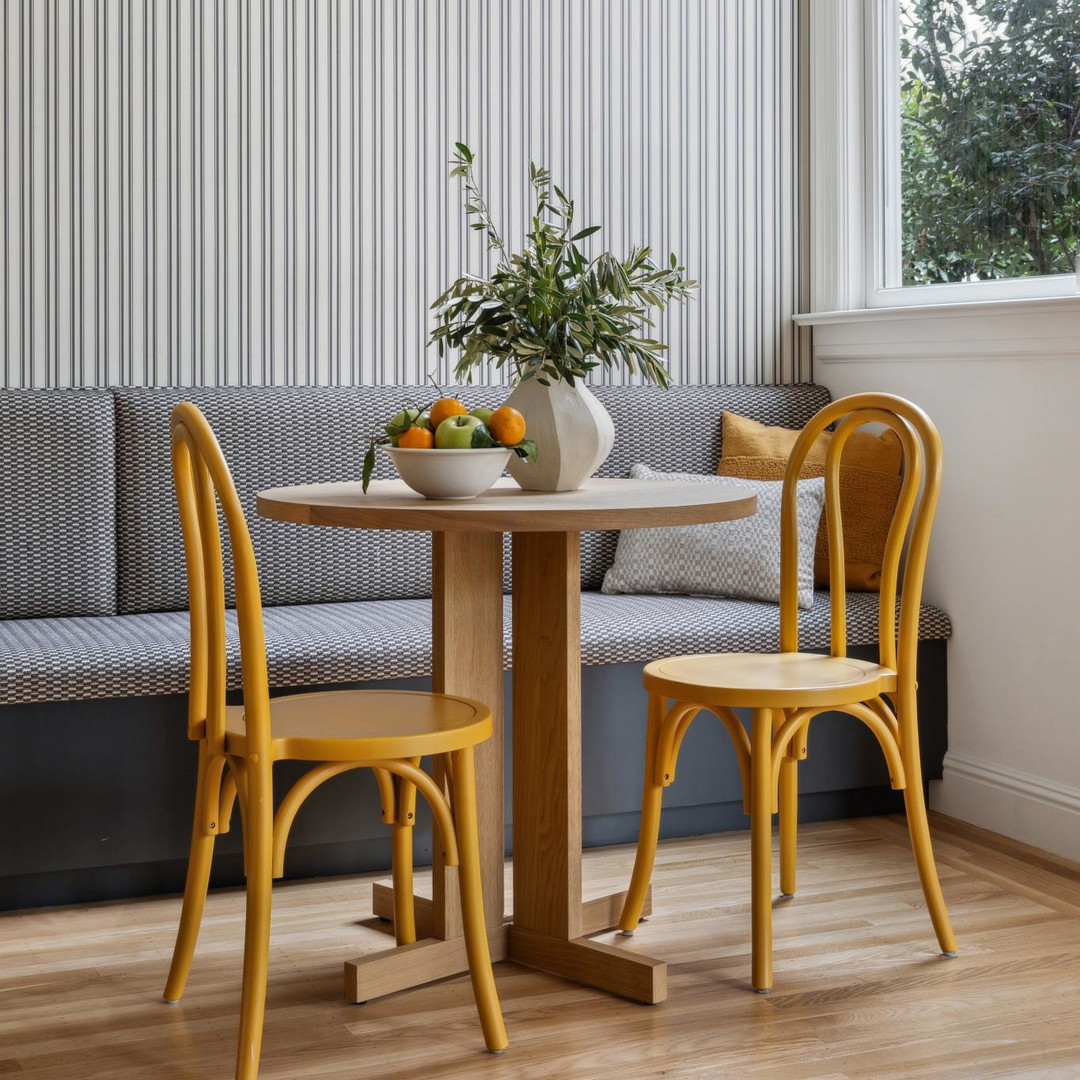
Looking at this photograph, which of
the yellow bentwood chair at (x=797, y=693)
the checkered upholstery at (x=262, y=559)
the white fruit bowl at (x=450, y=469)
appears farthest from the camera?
the checkered upholstery at (x=262, y=559)

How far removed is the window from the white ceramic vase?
1.31 metres

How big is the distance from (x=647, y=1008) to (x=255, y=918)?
63 centimetres

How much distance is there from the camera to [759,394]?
3.64m

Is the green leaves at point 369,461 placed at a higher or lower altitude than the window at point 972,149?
lower

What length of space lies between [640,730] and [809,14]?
1.96m

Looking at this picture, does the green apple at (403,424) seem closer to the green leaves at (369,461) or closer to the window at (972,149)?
the green leaves at (369,461)

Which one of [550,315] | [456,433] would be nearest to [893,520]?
[550,315]

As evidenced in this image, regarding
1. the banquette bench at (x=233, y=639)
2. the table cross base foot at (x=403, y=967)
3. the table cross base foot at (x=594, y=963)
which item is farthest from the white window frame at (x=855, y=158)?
the table cross base foot at (x=403, y=967)

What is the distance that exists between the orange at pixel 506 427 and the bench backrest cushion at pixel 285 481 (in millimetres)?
1068

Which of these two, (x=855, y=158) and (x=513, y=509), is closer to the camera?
(x=513, y=509)

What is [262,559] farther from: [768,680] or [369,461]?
[768,680]

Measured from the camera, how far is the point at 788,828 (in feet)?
8.59

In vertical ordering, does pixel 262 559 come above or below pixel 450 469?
below

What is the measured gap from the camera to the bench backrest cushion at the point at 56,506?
2951 millimetres
